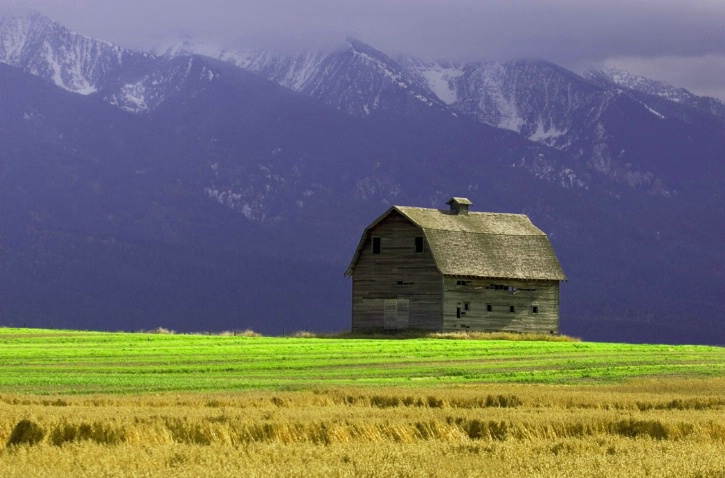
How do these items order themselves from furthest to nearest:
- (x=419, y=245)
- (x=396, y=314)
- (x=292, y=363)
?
(x=419, y=245)
(x=396, y=314)
(x=292, y=363)

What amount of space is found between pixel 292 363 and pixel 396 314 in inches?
1526

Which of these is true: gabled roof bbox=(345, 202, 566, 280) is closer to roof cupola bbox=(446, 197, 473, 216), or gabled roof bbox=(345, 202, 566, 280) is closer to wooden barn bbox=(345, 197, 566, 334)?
wooden barn bbox=(345, 197, 566, 334)

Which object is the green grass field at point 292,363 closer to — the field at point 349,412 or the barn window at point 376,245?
the field at point 349,412

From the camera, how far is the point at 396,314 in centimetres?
9919

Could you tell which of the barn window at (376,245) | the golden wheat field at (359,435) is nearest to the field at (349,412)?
the golden wheat field at (359,435)

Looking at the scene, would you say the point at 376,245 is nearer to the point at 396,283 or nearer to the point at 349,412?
the point at 396,283

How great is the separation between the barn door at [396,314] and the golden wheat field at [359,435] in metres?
55.4

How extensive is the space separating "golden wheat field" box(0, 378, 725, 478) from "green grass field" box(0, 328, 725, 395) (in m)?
6.82

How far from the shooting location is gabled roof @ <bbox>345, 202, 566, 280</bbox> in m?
99.2

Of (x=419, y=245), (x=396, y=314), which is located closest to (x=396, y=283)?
(x=396, y=314)

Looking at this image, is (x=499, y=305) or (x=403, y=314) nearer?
(x=403, y=314)

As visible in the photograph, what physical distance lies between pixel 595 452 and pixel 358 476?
6538mm

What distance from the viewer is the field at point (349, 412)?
82.1 feet

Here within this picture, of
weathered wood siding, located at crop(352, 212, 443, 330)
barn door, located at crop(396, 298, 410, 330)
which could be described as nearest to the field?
weathered wood siding, located at crop(352, 212, 443, 330)
